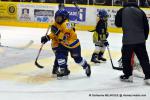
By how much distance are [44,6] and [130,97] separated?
10.1 meters

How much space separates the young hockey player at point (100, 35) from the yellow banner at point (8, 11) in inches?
311

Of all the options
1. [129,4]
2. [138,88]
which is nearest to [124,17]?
[129,4]

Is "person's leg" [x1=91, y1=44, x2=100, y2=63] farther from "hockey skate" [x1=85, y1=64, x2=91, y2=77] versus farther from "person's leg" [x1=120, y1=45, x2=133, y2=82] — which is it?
"person's leg" [x1=120, y1=45, x2=133, y2=82]

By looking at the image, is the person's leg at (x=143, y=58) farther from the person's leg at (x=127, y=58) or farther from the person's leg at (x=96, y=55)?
the person's leg at (x=96, y=55)

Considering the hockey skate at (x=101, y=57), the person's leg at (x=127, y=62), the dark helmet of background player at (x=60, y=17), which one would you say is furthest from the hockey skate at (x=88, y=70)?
the hockey skate at (x=101, y=57)

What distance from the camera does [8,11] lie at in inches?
635

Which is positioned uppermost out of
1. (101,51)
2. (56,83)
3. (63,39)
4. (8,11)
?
(63,39)

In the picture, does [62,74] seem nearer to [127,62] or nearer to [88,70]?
[88,70]

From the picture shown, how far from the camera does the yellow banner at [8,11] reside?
16.0 meters

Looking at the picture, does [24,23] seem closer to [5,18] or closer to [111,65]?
[5,18]

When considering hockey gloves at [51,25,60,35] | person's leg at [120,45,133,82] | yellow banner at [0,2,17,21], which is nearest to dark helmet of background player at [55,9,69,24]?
hockey gloves at [51,25,60,35]

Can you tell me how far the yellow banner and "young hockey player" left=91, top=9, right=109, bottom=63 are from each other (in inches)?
311

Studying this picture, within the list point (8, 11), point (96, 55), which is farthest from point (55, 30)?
point (8, 11)

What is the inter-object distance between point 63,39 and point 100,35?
5.33 ft
